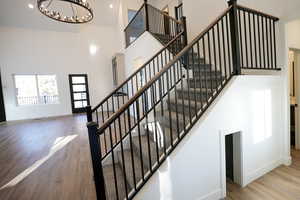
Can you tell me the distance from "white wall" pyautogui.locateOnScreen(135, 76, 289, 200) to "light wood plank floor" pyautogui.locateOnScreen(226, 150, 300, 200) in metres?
0.12

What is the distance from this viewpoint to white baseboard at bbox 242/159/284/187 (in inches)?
94.4

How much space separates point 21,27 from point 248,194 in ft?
35.4

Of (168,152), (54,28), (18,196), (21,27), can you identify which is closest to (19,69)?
(21,27)

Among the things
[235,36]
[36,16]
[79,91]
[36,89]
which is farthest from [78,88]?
[235,36]

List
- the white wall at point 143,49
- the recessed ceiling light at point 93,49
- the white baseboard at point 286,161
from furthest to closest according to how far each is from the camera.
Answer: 1. the recessed ceiling light at point 93,49
2. the white wall at point 143,49
3. the white baseboard at point 286,161

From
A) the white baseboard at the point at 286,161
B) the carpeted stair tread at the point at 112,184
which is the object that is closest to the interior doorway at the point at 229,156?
the white baseboard at the point at 286,161

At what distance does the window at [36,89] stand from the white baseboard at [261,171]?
9222mm

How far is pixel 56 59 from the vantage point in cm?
855

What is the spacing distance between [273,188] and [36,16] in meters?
10.3

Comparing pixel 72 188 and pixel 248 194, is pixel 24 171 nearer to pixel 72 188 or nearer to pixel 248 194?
pixel 72 188

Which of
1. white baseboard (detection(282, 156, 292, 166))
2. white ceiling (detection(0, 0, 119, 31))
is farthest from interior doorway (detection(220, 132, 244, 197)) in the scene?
white ceiling (detection(0, 0, 119, 31))

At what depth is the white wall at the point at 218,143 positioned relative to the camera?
1.79m

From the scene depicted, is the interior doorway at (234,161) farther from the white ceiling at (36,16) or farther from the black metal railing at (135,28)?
the white ceiling at (36,16)

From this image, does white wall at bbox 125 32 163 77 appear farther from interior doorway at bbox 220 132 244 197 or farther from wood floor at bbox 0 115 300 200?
wood floor at bbox 0 115 300 200
